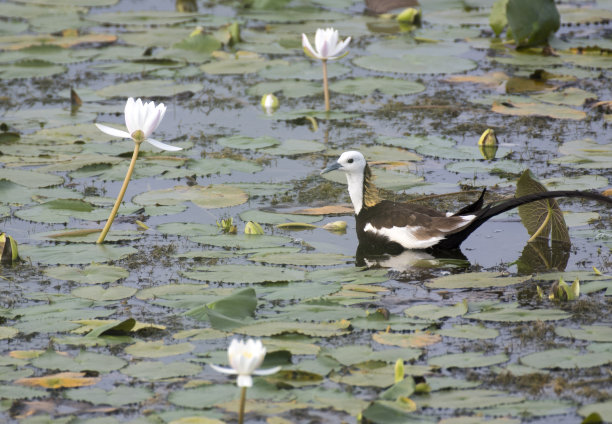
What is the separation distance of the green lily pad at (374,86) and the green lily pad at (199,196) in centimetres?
285

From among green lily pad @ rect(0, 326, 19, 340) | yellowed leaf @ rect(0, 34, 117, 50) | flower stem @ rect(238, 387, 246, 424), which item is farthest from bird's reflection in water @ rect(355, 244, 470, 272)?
yellowed leaf @ rect(0, 34, 117, 50)

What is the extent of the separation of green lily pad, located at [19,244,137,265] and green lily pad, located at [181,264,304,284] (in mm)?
543

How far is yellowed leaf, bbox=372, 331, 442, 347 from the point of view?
16.3 feet

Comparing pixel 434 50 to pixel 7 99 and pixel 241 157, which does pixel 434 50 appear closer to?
pixel 241 157

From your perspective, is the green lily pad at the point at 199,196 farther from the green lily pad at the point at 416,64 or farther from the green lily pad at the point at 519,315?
the green lily pad at the point at 416,64

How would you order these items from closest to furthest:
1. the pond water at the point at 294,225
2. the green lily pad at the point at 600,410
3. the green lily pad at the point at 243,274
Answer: the green lily pad at the point at 600,410
the pond water at the point at 294,225
the green lily pad at the point at 243,274

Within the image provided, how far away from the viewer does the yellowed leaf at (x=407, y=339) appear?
497 centimetres

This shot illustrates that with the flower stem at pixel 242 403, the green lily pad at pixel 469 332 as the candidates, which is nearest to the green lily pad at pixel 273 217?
the green lily pad at pixel 469 332

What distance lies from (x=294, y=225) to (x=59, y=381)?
2692 mm

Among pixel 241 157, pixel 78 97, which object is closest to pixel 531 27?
pixel 241 157

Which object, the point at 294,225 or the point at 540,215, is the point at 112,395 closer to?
the point at 294,225

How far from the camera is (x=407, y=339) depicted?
16.5 feet

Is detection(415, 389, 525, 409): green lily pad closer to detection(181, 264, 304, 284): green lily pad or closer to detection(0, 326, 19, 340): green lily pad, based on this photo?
detection(181, 264, 304, 284): green lily pad

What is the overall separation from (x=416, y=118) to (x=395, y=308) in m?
4.36
